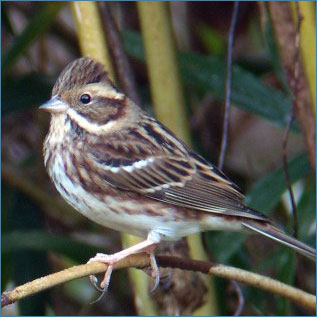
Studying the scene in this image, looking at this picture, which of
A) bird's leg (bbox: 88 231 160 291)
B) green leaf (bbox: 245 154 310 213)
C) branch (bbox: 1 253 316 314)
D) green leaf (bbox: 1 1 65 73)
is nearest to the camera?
branch (bbox: 1 253 316 314)

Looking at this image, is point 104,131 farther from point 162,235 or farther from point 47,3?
point 47,3

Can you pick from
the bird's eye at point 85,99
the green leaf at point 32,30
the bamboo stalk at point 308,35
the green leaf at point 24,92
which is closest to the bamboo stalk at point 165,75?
the bird's eye at point 85,99

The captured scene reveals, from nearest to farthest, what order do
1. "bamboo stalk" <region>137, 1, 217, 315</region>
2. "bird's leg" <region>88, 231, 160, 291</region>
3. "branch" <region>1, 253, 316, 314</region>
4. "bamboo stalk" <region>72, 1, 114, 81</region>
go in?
"branch" <region>1, 253, 316, 314</region> < "bird's leg" <region>88, 231, 160, 291</region> < "bamboo stalk" <region>72, 1, 114, 81</region> < "bamboo stalk" <region>137, 1, 217, 315</region>

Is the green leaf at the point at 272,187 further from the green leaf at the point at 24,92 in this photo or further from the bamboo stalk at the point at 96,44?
the green leaf at the point at 24,92

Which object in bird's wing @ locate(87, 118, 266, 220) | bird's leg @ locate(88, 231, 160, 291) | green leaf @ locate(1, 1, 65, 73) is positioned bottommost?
Answer: bird's leg @ locate(88, 231, 160, 291)

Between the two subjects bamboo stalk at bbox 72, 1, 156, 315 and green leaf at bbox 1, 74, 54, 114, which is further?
green leaf at bbox 1, 74, 54, 114

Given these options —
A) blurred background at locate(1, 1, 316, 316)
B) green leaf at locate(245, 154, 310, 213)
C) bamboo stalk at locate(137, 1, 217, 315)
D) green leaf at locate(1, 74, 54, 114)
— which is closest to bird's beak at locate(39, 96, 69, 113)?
bamboo stalk at locate(137, 1, 217, 315)

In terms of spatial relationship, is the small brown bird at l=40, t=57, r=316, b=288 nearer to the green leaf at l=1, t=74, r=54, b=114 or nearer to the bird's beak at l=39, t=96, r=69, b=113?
the bird's beak at l=39, t=96, r=69, b=113

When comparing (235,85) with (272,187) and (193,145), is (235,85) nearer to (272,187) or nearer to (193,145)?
(193,145)
